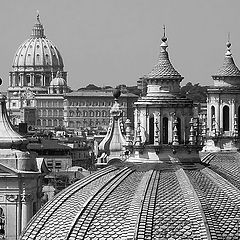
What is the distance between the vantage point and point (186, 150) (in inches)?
1709

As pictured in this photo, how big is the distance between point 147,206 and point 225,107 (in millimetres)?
21531

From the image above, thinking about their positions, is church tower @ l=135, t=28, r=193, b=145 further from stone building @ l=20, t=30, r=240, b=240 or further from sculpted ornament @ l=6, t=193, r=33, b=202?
sculpted ornament @ l=6, t=193, r=33, b=202

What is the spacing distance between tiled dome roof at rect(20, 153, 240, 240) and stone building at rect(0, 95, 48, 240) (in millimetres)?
8163

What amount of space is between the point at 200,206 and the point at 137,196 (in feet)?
6.06

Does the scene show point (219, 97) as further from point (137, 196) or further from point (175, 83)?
point (137, 196)

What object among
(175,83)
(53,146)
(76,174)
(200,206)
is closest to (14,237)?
(175,83)

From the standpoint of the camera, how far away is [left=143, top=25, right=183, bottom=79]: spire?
146 feet

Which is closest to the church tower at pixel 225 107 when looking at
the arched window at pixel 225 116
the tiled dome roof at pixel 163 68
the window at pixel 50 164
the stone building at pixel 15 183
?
the arched window at pixel 225 116

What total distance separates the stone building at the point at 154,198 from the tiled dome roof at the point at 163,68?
1.1 inches

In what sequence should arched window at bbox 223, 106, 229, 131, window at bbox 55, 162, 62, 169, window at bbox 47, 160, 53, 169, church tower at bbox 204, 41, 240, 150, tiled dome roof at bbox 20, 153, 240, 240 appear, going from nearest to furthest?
1. tiled dome roof at bbox 20, 153, 240, 240
2. church tower at bbox 204, 41, 240, 150
3. arched window at bbox 223, 106, 229, 131
4. window at bbox 47, 160, 53, 169
5. window at bbox 55, 162, 62, 169

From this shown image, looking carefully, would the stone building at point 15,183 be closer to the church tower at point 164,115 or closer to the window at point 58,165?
the church tower at point 164,115

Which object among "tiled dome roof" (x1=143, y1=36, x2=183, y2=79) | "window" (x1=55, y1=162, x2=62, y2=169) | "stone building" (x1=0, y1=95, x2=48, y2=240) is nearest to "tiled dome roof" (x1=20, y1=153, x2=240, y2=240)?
"tiled dome roof" (x1=143, y1=36, x2=183, y2=79)

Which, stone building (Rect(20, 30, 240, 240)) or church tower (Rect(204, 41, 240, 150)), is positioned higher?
church tower (Rect(204, 41, 240, 150))

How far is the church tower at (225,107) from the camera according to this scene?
2334 inches
